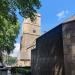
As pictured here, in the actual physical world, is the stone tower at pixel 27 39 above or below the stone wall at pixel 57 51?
above

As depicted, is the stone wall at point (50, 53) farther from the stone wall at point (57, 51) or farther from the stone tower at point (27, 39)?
the stone tower at point (27, 39)

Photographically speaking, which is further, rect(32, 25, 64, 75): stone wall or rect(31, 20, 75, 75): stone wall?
rect(32, 25, 64, 75): stone wall

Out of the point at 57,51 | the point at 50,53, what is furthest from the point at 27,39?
the point at 57,51

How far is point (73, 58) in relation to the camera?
44.8 ft

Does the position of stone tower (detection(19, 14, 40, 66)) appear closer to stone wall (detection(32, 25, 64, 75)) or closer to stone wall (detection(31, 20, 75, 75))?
stone wall (detection(32, 25, 64, 75))

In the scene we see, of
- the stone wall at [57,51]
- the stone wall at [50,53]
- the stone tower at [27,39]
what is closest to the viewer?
the stone wall at [57,51]

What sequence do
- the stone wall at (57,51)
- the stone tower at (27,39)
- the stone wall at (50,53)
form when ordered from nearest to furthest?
the stone wall at (57,51) → the stone wall at (50,53) → the stone tower at (27,39)

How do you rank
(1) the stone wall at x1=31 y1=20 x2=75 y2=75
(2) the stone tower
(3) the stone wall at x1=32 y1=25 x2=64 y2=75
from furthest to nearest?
(2) the stone tower < (3) the stone wall at x1=32 y1=25 x2=64 y2=75 < (1) the stone wall at x1=31 y1=20 x2=75 y2=75

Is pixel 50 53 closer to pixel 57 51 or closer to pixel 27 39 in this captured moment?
pixel 57 51

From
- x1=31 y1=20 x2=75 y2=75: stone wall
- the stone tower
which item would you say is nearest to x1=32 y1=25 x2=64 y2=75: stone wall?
x1=31 y1=20 x2=75 y2=75: stone wall

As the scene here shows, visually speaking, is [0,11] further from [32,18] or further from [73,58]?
[73,58]

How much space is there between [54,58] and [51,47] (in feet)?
3.03

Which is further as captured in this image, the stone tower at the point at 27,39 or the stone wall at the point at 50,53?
the stone tower at the point at 27,39

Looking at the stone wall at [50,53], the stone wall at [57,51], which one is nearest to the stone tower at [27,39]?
the stone wall at [50,53]
